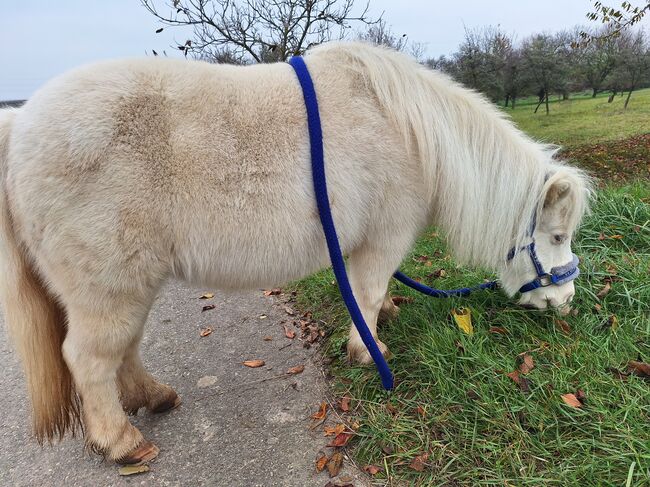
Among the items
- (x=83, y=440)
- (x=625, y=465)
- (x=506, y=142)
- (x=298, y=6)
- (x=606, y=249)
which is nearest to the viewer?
(x=625, y=465)

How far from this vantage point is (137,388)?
93.5 inches

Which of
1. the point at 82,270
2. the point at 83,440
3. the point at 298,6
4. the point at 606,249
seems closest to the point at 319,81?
the point at 82,270

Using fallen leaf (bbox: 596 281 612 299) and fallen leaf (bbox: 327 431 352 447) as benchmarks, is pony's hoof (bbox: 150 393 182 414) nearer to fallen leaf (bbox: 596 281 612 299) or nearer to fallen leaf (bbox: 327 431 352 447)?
fallen leaf (bbox: 327 431 352 447)

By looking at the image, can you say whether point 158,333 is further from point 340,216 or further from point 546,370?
point 546,370

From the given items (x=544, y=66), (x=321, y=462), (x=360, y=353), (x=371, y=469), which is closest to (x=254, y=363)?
(x=360, y=353)

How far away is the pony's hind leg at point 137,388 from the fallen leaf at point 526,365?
195 cm

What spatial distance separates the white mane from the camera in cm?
223

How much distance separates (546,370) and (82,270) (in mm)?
2279

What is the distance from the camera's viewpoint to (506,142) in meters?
2.45

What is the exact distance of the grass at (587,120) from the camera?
11.5 metres

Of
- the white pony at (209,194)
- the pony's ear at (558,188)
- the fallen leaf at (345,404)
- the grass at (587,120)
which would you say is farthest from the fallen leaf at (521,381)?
the grass at (587,120)

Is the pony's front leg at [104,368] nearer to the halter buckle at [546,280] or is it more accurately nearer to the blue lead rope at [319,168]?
the blue lead rope at [319,168]

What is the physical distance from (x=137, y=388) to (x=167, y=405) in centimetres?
21

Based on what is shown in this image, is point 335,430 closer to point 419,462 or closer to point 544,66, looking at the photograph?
point 419,462
